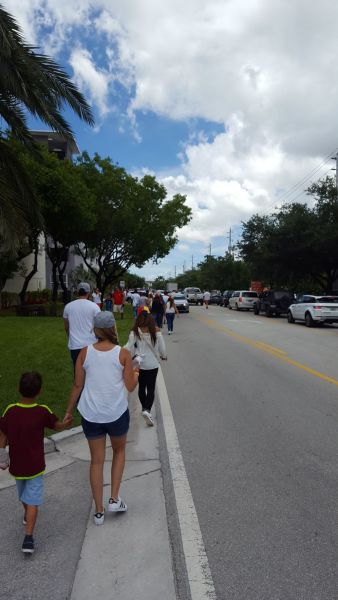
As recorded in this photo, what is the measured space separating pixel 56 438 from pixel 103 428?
2.26m

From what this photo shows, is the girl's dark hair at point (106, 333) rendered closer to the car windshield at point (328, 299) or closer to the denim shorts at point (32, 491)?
the denim shorts at point (32, 491)

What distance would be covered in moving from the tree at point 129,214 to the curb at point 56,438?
96.6 ft

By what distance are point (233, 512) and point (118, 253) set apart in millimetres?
38823

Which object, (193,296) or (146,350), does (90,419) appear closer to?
(146,350)

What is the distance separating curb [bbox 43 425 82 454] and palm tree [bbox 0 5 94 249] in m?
4.29

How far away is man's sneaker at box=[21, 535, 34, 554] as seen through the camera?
11.3ft

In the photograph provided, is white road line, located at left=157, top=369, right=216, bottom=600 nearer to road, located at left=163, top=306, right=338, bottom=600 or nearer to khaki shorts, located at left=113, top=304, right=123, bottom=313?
road, located at left=163, top=306, right=338, bottom=600

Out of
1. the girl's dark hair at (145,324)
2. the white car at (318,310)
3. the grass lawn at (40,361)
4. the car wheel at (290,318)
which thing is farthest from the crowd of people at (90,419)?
the car wheel at (290,318)

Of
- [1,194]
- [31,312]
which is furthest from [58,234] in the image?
[1,194]

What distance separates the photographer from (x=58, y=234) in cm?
2886

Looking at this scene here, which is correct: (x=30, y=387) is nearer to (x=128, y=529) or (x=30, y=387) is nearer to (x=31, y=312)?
(x=128, y=529)

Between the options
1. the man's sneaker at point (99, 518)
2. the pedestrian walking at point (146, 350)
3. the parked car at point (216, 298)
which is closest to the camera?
the man's sneaker at point (99, 518)

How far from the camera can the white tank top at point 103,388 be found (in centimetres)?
390

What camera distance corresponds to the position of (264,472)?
4.95 metres
